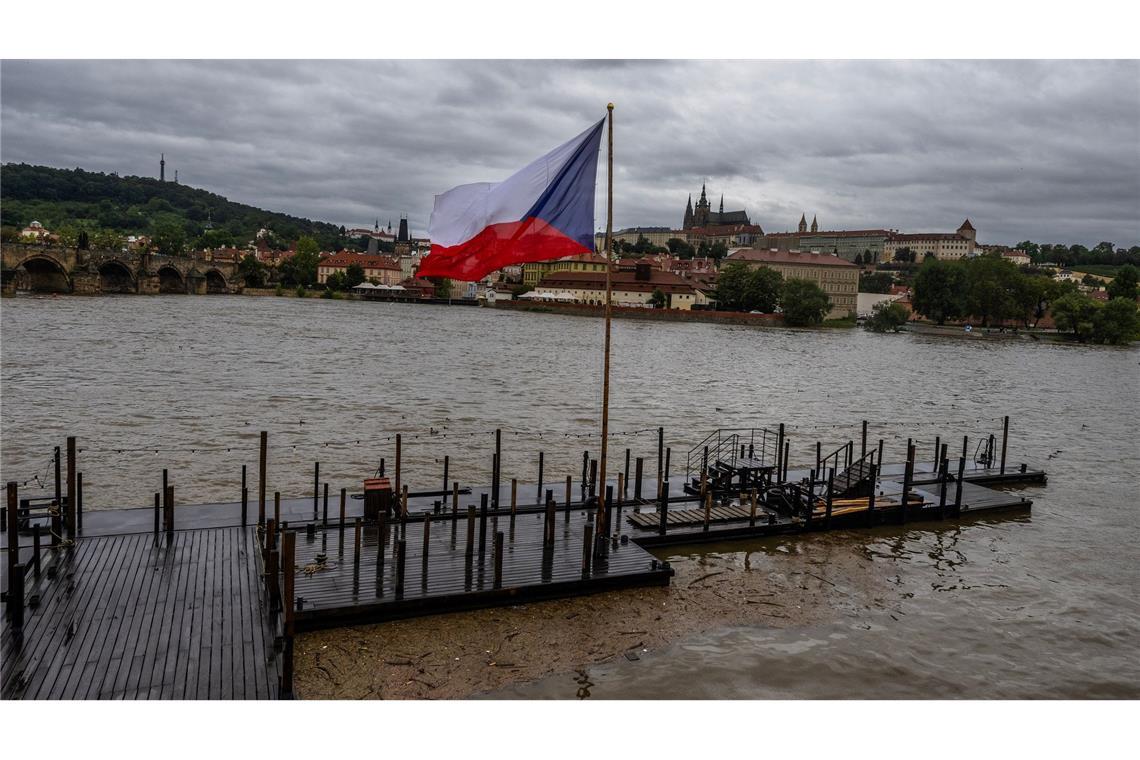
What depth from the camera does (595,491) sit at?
17328 mm

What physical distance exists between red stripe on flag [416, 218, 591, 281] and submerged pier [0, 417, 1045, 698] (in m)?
3.88

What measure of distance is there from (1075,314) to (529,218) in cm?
12137

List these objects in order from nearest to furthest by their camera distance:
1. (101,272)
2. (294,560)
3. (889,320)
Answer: (294,560) → (101,272) → (889,320)

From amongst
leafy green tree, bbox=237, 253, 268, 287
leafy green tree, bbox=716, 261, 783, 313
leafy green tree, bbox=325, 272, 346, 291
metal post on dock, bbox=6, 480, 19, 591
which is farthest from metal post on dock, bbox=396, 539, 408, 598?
leafy green tree, bbox=325, 272, 346, 291

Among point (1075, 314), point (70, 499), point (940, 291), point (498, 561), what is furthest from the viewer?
point (940, 291)

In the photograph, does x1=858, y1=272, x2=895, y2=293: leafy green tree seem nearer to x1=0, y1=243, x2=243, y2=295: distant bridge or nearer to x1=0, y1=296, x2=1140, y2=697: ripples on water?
x1=0, y1=296, x2=1140, y2=697: ripples on water

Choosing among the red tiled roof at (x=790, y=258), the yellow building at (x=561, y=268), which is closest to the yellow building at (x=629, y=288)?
the yellow building at (x=561, y=268)

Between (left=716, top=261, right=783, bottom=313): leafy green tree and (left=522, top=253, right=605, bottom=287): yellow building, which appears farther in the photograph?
(left=522, top=253, right=605, bottom=287): yellow building

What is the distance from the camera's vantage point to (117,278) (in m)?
112

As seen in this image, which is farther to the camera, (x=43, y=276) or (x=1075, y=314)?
(x=1075, y=314)

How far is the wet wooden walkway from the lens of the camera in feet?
28.6

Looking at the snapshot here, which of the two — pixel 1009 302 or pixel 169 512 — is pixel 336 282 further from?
pixel 169 512

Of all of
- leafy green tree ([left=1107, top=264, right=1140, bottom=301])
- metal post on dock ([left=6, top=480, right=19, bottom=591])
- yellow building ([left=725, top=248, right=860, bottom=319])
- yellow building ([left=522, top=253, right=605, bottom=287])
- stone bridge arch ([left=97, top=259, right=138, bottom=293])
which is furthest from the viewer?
yellow building ([left=725, top=248, right=860, bottom=319])

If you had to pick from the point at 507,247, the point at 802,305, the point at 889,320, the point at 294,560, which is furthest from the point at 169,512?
the point at 889,320
